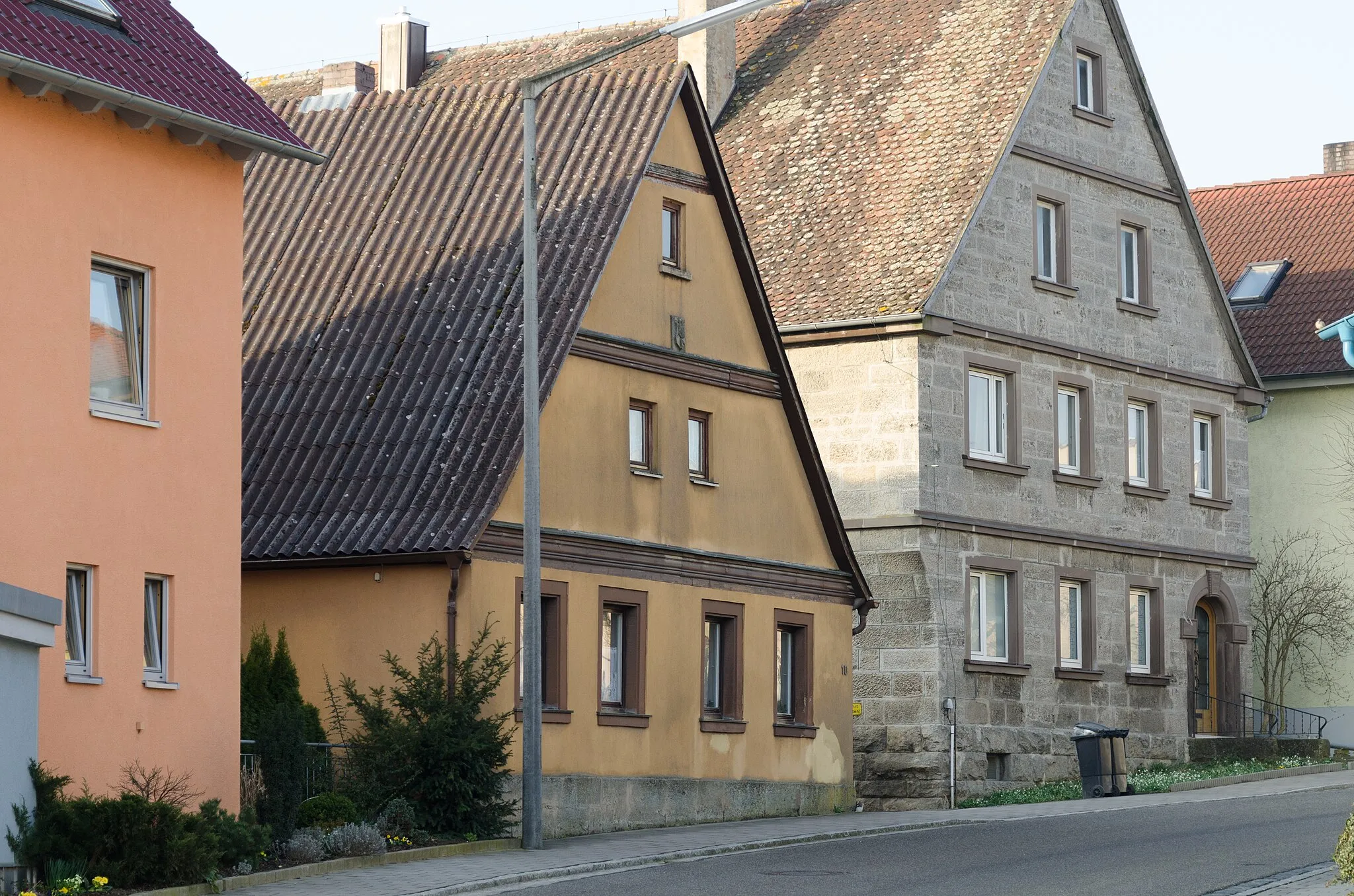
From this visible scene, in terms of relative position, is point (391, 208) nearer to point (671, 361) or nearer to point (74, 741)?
point (671, 361)

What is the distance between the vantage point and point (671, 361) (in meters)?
28.5

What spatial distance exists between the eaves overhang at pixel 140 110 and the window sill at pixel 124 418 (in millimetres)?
2569

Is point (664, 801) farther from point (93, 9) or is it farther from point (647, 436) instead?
point (93, 9)

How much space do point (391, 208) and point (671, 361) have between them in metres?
4.07

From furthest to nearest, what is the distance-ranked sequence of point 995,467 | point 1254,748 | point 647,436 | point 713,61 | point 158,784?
point 713,61
point 1254,748
point 995,467
point 647,436
point 158,784

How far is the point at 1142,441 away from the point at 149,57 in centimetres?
2248

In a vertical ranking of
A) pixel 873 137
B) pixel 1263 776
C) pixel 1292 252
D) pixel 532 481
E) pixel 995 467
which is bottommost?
pixel 1263 776

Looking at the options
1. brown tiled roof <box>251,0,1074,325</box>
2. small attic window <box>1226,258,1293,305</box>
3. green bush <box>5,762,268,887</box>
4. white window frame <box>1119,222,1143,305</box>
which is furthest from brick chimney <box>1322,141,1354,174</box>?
green bush <box>5,762,268,887</box>

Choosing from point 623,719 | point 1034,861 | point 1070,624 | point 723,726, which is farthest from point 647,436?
point 1070,624

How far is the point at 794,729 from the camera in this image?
99.0ft

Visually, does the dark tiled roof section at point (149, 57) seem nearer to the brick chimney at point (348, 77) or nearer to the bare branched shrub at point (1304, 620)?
the brick chimney at point (348, 77)

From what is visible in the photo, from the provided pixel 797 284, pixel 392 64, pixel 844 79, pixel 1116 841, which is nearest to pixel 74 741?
pixel 1116 841

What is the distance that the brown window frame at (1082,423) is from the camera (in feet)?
122

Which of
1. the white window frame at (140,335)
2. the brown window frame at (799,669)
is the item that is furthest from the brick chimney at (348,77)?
the white window frame at (140,335)
